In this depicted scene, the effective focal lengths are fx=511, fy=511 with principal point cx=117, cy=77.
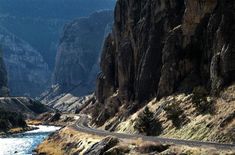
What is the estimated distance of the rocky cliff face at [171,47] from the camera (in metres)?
94.6

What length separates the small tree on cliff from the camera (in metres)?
95.4

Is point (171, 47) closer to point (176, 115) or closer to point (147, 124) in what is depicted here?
point (147, 124)

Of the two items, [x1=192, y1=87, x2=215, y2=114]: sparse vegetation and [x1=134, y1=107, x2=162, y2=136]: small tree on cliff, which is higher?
[x1=192, y1=87, x2=215, y2=114]: sparse vegetation

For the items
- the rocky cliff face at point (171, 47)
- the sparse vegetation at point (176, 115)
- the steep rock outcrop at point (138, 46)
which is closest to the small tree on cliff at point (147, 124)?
the sparse vegetation at point (176, 115)

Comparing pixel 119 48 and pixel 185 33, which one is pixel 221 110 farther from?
pixel 119 48

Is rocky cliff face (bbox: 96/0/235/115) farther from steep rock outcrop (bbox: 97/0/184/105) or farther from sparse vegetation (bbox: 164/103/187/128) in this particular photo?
sparse vegetation (bbox: 164/103/187/128)

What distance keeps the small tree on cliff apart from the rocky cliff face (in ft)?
30.9

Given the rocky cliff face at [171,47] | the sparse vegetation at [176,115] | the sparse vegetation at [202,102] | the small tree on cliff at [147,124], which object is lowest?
the small tree on cliff at [147,124]

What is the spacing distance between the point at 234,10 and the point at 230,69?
1325cm

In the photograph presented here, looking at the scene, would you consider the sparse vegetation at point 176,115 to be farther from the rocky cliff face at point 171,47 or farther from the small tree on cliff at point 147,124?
the rocky cliff face at point 171,47

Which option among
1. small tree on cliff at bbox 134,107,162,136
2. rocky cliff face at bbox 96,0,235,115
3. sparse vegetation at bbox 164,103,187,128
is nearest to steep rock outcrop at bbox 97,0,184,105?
rocky cliff face at bbox 96,0,235,115

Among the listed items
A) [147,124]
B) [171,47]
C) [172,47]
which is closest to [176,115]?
[147,124]

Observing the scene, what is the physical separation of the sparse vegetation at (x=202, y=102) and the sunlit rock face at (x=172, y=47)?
7.35 feet

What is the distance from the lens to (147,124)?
322 ft
